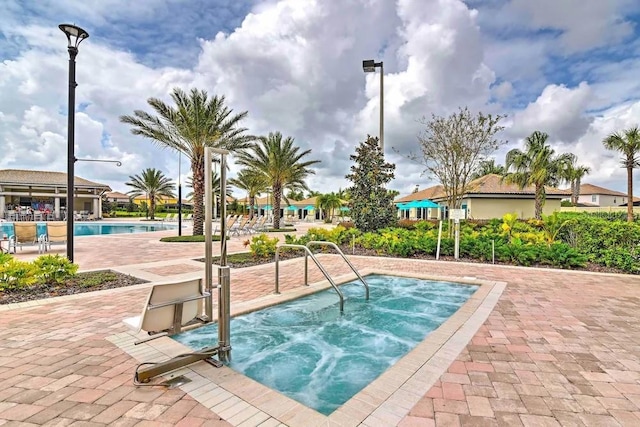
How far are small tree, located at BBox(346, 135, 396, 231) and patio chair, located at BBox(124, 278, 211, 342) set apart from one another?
1279cm

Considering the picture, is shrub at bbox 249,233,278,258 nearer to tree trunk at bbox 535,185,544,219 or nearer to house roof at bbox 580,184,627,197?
tree trunk at bbox 535,185,544,219

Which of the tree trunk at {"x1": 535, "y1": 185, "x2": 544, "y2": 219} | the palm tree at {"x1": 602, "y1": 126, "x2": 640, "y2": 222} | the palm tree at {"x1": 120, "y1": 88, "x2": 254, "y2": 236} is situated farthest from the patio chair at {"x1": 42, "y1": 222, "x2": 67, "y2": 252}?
the palm tree at {"x1": 602, "y1": 126, "x2": 640, "y2": 222}

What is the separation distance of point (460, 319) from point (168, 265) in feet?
25.3

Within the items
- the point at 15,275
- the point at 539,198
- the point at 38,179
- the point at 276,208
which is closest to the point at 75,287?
the point at 15,275

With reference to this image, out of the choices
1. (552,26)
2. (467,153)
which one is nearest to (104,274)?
(467,153)

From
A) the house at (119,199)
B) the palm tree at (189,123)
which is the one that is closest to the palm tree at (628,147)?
the palm tree at (189,123)

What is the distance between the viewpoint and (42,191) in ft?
120

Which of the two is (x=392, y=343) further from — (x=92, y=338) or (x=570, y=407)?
(x=92, y=338)

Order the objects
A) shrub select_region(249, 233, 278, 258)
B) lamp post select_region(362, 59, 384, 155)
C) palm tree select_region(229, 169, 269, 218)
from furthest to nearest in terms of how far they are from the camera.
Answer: palm tree select_region(229, 169, 269, 218) → lamp post select_region(362, 59, 384, 155) → shrub select_region(249, 233, 278, 258)

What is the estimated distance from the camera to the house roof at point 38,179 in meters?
32.8

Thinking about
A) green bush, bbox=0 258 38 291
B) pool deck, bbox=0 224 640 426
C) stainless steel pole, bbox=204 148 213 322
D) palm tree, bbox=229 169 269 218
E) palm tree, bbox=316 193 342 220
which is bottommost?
pool deck, bbox=0 224 640 426

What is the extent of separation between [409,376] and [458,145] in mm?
10623

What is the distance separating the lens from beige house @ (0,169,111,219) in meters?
32.6

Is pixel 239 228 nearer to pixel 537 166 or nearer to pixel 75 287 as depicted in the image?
pixel 75 287
